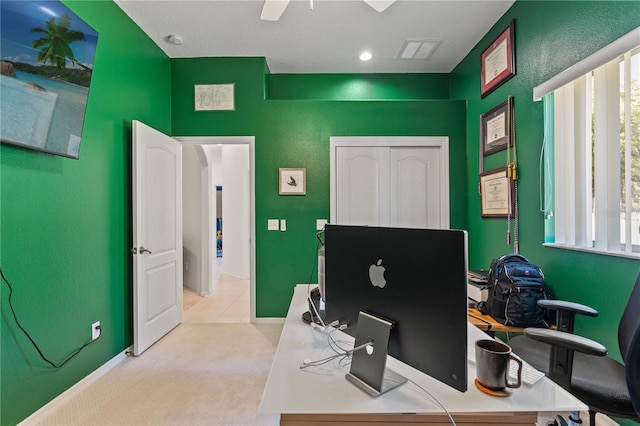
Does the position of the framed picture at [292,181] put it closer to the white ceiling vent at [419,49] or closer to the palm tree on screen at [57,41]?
the white ceiling vent at [419,49]

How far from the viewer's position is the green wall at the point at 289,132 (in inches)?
132

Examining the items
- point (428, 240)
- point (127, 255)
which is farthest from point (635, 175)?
point (127, 255)

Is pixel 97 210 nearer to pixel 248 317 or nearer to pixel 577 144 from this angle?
pixel 248 317

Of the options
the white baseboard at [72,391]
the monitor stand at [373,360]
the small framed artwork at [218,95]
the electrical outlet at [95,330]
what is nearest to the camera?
the monitor stand at [373,360]

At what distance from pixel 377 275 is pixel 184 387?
2.00 meters

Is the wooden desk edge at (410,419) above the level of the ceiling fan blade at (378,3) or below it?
below

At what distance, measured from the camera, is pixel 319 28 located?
279 centimetres

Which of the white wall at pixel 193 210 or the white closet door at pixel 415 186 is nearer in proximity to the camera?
the white closet door at pixel 415 186

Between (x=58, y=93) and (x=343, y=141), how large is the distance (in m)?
2.41

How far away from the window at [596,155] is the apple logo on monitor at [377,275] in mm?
1521

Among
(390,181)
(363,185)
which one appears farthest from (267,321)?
(390,181)

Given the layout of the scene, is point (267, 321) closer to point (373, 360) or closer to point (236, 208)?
point (373, 360)

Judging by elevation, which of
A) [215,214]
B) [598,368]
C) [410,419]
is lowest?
[598,368]

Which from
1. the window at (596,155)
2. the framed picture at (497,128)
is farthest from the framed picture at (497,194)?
the window at (596,155)
